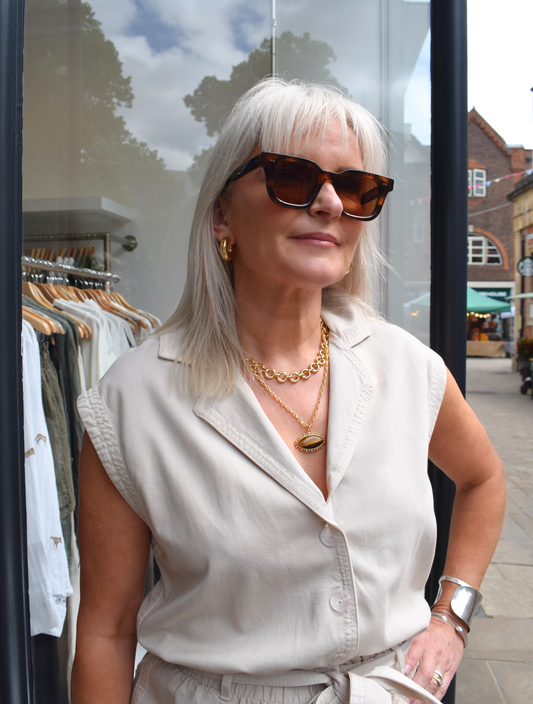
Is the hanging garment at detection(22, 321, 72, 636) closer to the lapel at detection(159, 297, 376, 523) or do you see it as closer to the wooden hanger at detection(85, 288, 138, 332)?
the wooden hanger at detection(85, 288, 138, 332)

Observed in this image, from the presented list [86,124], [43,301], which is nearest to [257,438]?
[43,301]

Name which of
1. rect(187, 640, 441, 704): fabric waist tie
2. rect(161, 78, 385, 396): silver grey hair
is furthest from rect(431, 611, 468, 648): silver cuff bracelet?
rect(161, 78, 385, 396): silver grey hair

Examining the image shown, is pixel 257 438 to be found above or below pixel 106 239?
below

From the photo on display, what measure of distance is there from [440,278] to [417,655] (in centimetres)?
96

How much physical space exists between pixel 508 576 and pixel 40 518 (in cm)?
172

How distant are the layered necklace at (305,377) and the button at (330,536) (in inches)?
6.6

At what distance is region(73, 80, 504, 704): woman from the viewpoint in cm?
94

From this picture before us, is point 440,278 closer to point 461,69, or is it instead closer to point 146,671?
point 461,69

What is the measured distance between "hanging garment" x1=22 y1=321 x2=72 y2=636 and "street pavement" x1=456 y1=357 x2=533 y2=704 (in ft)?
4.81

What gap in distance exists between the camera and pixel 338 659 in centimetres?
94

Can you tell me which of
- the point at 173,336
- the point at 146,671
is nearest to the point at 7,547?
the point at 146,671

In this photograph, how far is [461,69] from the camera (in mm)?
1431

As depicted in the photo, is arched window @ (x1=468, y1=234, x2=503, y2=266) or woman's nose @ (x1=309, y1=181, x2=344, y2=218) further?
arched window @ (x1=468, y1=234, x2=503, y2=266)

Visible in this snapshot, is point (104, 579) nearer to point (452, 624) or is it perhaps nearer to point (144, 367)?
point (144, 367)
